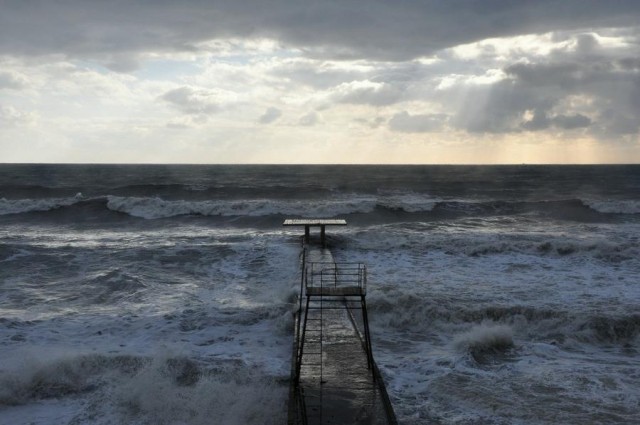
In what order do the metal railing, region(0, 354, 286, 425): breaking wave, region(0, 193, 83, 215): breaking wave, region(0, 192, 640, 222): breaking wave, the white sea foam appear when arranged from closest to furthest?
the metal railing
region(0, 354, 286, 425): breaking wave
the white sea foam
region(0, 192, 640, 222): breaking wave
region(0, 193, 83, 215): breaking wave

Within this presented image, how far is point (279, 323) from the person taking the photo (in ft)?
48.0

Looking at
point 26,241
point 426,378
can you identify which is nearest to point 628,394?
point 426,378

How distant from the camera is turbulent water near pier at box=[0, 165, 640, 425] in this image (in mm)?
10000

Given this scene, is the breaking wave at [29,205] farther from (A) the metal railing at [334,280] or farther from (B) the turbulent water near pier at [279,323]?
(A) the metal railing at [334,280]

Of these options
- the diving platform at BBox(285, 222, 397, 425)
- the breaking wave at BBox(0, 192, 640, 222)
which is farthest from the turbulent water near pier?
the breaking wave at BBox(0, 192, 640, 222)

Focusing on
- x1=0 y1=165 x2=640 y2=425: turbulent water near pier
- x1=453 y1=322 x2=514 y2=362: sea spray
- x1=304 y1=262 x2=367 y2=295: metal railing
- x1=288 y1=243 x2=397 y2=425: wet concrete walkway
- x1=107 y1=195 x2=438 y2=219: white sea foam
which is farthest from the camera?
x1=107 y1=195 x2=438 y2=219: white sea foam

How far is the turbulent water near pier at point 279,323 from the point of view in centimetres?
1000

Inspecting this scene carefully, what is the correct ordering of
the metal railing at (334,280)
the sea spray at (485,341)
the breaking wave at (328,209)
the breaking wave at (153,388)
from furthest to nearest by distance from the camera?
1. the breaking wave at (328,209)
2. the sea spray at (485,341)
3. the breaking wave at (153,388)
4. the metal railing at (334,280)

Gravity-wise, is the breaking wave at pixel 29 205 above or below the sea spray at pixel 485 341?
above

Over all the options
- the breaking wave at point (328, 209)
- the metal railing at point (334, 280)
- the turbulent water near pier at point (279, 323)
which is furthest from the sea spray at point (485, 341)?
the breaking wave at point (328, 209)

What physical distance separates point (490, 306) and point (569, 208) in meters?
31.5

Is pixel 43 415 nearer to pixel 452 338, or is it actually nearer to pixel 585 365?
pixel 452 338

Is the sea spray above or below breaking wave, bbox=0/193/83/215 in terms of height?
below

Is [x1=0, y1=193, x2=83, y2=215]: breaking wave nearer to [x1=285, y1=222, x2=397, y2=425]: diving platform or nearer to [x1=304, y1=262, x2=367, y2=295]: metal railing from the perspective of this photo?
[x1=304, y1=262, x2=367, y2=295]: metal railing
